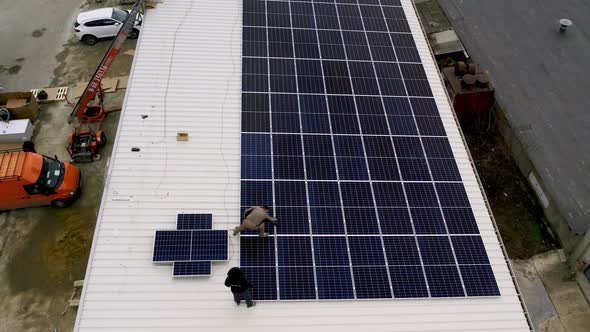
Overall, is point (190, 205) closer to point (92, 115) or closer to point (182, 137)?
point (182, 137)

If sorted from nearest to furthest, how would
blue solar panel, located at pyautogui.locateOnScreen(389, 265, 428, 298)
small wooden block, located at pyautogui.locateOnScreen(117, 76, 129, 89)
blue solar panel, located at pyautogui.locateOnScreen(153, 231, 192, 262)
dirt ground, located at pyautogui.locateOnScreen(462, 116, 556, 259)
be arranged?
1. blue solar panel, located at pyautogui.locateOnScreen(389, 265, 428, 298)
2. blue solar panel, located at pyautogui.locateOnScreen(153, 231, 192, 262)
3. dirt ground, located at pyautogui.locateOnScreen(462, 116, 556, 259)
4. small wooden block, located at pyautogui.locateOnScreen(117, 76, 129, 89)

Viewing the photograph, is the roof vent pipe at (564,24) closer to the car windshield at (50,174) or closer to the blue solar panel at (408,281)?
the blue solar panel at (408,281)

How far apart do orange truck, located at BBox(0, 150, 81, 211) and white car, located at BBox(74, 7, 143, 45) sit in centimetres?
1221

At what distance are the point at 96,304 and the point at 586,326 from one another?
19.7 metres

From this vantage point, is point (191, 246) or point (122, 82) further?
point (122, 82)

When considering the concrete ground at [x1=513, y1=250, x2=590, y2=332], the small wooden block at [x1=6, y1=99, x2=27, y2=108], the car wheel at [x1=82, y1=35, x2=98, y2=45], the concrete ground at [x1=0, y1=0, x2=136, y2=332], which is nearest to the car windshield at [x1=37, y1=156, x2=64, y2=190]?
the concrete ground at [x1=0, y1=0, x2=136, y2=332]

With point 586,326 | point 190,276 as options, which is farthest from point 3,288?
point 586,326

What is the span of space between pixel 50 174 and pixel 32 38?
15.4 metres

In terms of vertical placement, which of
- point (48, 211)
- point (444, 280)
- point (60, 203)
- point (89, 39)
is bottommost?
point (48, 211)

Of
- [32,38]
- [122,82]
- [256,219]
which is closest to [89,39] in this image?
[32,38]

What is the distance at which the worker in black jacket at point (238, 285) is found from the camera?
11.7 m

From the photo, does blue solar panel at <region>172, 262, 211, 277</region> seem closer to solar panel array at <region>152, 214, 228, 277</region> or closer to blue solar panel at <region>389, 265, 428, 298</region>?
solar panel array at <region>152, 214, 228, 277</region>

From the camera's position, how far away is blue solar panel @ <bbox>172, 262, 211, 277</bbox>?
43.4 feet

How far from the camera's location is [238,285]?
11914 millimetres
